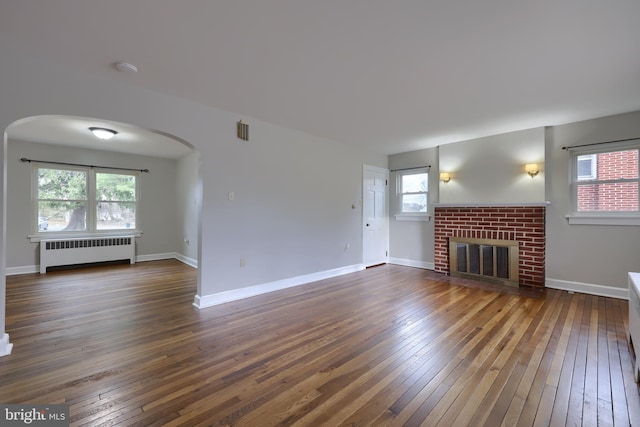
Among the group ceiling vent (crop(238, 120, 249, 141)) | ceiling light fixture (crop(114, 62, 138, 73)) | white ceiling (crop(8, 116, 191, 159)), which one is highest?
white ceiling (crop(8, 116, 191, 159))

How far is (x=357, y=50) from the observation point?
2262 mm

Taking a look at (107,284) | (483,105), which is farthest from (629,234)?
(107,284)

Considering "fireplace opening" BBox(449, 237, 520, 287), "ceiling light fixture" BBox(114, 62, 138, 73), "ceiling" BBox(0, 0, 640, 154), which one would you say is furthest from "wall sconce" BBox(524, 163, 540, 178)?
"ceiling light fixture" BBox(114, 62, 138, 73)

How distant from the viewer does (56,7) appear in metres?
1.79

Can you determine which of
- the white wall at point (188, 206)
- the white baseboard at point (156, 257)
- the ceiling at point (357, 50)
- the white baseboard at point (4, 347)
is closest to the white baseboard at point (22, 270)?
the white baseboard at point (156, 257)

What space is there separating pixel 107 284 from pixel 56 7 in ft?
13.4

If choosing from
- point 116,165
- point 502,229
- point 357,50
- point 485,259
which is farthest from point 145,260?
point 502,229

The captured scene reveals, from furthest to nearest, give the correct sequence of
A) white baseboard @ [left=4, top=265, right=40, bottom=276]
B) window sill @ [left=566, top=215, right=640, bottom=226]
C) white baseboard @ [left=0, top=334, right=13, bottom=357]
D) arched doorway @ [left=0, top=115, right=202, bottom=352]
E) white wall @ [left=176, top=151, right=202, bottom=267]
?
1. white wall @ [left=176, top=151, right=202, bottom=267]
2. white baseboard @ [left=4, top=265, right=40, bottom=276]
3. arched doorway @ [left=0, top=115, right=202, bottom=352]
4. window sill @ [left=566, top=215, right=640, bottom=226]
5. white baseboard @ [left=0, top=334, right=13, bottom=357]

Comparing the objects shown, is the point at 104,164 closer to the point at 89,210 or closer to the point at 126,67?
the point at 89,210

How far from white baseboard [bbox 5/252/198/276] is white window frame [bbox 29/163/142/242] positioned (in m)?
0.54

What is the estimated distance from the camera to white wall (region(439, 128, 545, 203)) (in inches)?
172

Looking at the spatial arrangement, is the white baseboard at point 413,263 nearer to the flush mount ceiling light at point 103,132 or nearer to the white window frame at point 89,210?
the flush mount ceiling light at point 103,132

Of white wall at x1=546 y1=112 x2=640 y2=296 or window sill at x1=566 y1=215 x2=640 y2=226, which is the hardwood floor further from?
window sill at x1=566 y1=215 x2=640 y2=226

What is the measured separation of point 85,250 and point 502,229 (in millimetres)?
8118
